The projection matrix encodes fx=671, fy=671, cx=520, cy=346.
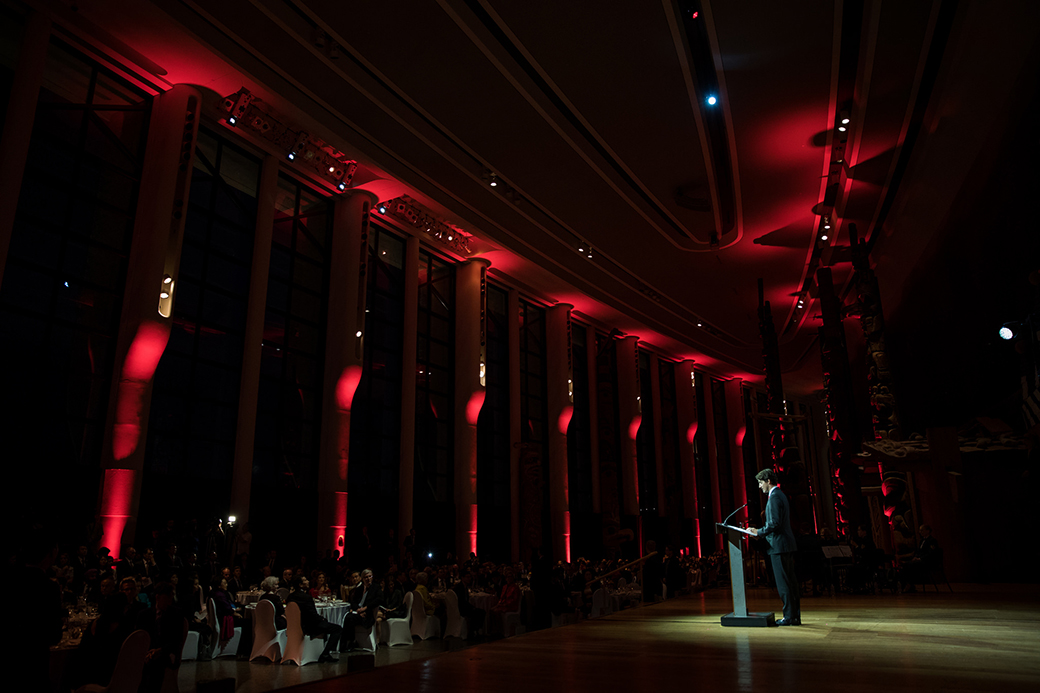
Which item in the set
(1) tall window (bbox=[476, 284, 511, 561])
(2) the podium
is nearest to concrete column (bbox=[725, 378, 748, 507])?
(1) tall window (bbox=[476, 284, 511, 561])

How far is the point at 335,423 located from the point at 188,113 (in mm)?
5988

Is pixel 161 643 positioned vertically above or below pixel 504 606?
above

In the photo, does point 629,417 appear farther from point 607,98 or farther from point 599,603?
point 607,98

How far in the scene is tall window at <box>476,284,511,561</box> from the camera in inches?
698

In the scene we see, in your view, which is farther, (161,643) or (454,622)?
(454,622)

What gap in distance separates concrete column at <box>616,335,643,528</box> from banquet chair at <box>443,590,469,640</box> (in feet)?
43.3

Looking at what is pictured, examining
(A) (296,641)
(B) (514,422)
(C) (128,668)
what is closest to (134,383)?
(A) (296,641)

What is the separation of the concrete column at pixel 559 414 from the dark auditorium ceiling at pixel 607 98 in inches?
161

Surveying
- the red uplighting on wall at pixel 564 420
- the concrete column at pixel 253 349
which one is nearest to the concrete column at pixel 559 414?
the red uplighting on wall at pixel 564 420

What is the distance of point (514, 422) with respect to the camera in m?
19.0

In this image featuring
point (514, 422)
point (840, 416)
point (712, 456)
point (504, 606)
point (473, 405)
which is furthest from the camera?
point (712, 456)

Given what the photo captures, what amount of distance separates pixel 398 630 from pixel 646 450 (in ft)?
58.4

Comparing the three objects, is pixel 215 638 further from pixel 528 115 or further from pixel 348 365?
pixel 528 115

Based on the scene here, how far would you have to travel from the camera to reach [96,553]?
897 centimetres
